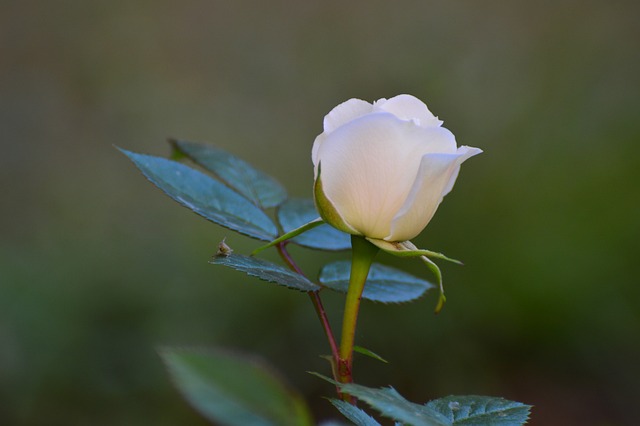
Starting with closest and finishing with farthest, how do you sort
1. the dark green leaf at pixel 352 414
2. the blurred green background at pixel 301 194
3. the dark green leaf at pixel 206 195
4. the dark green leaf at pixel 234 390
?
the dark green leaf at pixel 234 390 < the dark green leaf at pixel 352 414 < the dark green leaf at pixel 206 195 < the blurred green background at pixel 301 194

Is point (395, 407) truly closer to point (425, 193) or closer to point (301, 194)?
point (425, 193)

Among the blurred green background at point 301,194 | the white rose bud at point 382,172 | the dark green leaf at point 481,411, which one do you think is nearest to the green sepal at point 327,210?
the white rose bud at point 382,172

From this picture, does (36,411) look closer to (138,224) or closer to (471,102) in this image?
(138,224)

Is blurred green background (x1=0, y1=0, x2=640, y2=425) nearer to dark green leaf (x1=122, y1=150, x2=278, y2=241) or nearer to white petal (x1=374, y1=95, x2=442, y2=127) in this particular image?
dark green leaf (x1=122, y1=150, x2=278, y2=241)

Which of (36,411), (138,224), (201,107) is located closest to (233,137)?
(201,107)

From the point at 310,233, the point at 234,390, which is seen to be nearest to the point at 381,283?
the point at 310,233

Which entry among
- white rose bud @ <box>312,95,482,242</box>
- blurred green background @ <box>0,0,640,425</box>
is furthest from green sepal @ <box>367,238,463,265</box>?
blurred green background @ <box>0,0,640,425</box>

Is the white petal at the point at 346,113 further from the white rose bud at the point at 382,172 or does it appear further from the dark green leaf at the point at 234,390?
the dark green leaf at the point at 234,390
